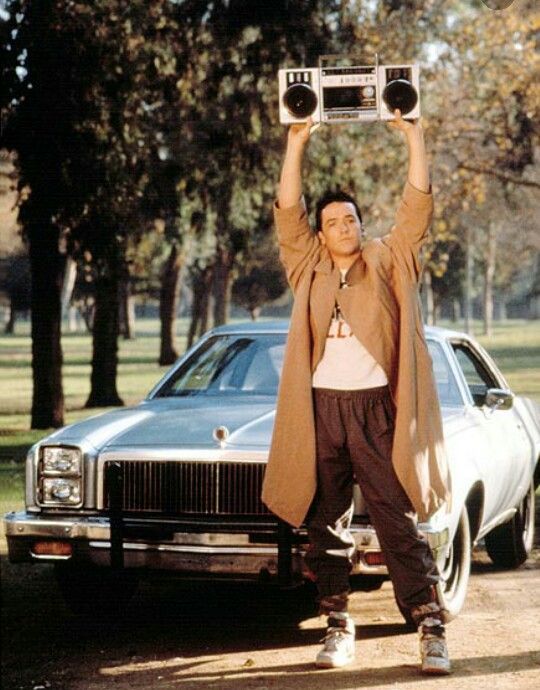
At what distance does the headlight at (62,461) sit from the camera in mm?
7199

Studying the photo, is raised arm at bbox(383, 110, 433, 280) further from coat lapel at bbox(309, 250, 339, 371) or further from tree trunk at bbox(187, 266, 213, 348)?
tree trunk at bbox(187, 266, 213, 348)

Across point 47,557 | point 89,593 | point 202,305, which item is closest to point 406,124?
point 47,557

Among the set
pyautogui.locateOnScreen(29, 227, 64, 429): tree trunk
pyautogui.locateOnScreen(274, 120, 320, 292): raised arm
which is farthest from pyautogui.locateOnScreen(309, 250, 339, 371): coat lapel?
pyautogui.locateOnScreen(29, 227, 64, 429): tree trunk

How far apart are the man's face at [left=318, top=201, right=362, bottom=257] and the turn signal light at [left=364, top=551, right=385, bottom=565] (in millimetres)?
1344

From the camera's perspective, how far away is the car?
22.3 ft

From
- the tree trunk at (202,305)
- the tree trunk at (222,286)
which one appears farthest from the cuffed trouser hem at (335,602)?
the tree trunk at (202,305)

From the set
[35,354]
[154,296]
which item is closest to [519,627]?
[35,354]

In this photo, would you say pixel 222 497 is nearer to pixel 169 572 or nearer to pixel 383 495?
pixel 169 572

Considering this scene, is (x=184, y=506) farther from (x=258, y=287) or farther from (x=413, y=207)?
(x=258, y=287)

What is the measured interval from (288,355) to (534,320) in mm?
125662

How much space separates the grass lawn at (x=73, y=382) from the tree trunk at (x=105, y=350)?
408mm

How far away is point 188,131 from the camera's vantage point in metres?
26.3

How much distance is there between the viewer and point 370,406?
6215mm

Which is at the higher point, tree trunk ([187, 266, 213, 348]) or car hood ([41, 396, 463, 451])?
car hood ([41, 396, 463, 451])
